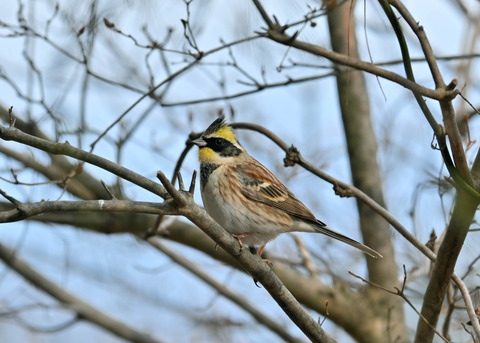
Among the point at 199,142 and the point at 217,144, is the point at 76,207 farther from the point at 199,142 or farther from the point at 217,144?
the point at 217,144

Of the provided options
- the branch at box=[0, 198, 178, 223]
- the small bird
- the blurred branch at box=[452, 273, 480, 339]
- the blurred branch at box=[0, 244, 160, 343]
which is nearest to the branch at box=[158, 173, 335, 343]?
the branch at box=[0, 198, 178, 223]

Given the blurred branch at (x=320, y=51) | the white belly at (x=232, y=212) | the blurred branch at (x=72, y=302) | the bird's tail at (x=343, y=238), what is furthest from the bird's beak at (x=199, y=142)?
the blurred branch at (x=72, y=302)

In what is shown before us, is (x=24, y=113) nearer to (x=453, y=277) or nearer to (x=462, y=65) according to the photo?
(x=453, y=277)

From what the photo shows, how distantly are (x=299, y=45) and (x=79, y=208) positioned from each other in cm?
217

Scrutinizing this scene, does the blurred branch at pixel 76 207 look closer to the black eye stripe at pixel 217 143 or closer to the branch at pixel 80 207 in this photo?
the branch at pixel 80 207

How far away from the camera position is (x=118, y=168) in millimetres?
3707

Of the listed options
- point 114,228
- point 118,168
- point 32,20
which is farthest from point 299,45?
point 114,228

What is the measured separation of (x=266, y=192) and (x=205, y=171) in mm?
642

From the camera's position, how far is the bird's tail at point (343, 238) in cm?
571

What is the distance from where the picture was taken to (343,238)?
5.75 meters

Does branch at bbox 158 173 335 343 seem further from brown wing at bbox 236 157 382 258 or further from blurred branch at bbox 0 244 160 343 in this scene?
blurred branch at bbox 0 244 160 343

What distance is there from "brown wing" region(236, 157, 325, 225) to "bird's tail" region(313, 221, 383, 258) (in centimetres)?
6

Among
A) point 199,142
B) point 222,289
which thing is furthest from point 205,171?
point 222,289

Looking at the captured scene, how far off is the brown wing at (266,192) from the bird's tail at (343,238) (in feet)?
0.18
